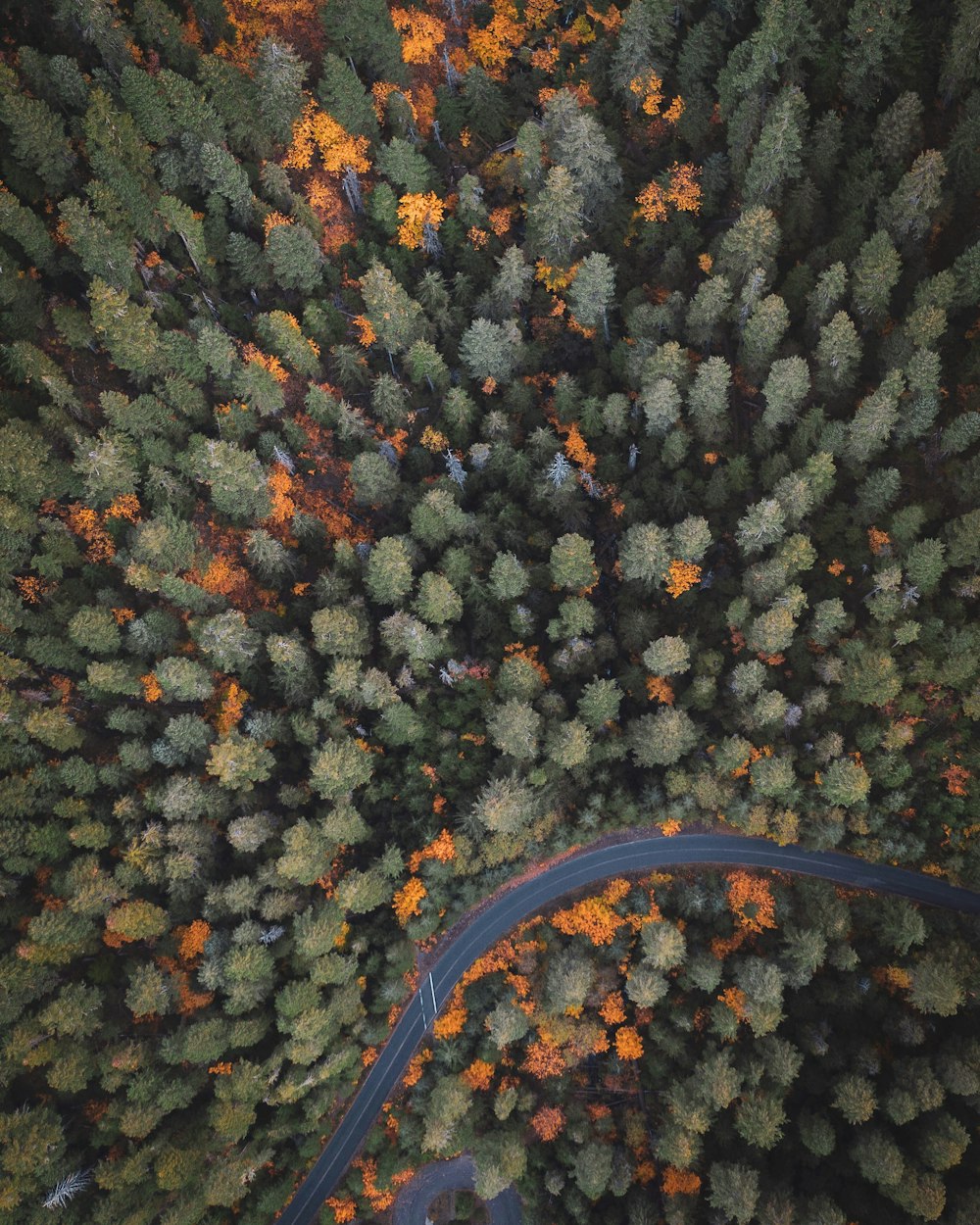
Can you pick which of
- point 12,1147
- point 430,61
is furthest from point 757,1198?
point 430,61

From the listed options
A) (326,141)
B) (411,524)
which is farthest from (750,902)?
(326,141)

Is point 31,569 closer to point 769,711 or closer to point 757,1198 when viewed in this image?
point 769,711

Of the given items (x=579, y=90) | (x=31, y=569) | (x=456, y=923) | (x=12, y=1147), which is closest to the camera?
(x=12, y=1147)

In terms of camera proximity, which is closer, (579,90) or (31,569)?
(31,569)

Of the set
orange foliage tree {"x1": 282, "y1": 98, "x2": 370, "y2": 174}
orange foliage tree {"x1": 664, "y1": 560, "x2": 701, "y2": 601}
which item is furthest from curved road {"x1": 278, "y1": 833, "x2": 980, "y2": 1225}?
orange foliage tree {"x1": 282, "y1": 98, "x2": 370, "y2": 174}

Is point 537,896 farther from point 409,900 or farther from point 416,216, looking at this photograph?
point 416,216
